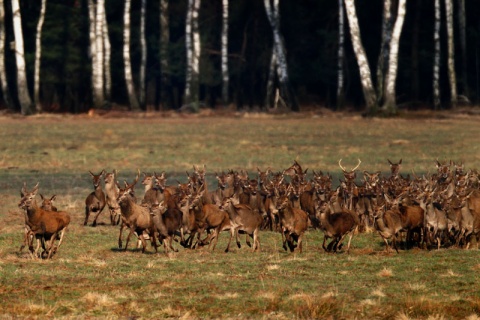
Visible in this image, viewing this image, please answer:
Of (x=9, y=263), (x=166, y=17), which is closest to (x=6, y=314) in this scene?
(x=9, y=263)

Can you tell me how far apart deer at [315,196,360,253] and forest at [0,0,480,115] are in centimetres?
3987

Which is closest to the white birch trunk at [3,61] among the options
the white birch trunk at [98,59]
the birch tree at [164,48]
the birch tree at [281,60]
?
the white birch trunk at [98,59]

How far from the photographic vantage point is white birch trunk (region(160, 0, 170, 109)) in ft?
214

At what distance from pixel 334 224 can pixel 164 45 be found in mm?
46080

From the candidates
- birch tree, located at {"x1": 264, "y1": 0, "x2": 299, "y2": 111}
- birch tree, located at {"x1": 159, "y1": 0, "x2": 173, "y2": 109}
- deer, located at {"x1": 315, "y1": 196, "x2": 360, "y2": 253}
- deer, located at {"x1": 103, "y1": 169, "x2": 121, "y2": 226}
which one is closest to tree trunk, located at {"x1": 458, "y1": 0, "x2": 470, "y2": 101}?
birch tree, located at {"x1": 264, "y1": 0, "x2": 299, "y2": 111}

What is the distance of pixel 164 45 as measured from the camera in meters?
66.0

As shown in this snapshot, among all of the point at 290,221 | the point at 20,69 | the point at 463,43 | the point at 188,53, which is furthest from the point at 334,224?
the point at 463,43

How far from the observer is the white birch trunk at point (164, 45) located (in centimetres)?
6538

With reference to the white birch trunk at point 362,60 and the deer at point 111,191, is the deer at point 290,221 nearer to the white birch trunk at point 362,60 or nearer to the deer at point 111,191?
the deer at point 111,191

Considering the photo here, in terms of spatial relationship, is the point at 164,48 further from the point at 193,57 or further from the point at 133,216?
the point at 133,216

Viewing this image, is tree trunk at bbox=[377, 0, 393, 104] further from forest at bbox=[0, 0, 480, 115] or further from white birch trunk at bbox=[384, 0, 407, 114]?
forest at bbox=[0, 0, 480, 115]

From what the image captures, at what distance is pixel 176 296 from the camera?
16.3 meters

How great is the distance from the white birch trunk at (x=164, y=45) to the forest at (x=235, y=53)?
0.05 metres

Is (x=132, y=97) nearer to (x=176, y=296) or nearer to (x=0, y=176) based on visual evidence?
(x=0, y=176)
